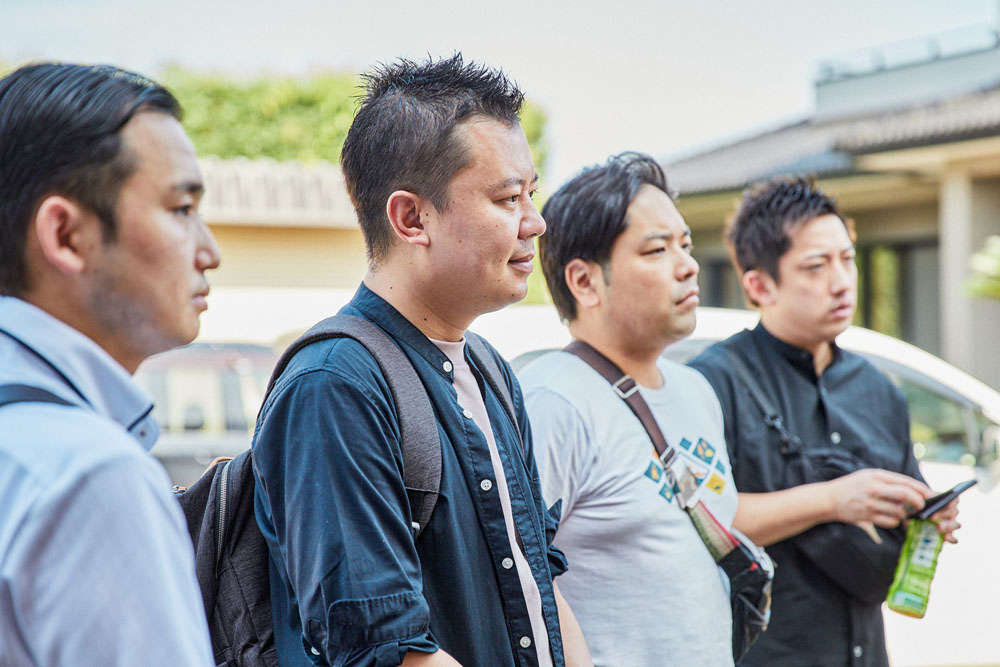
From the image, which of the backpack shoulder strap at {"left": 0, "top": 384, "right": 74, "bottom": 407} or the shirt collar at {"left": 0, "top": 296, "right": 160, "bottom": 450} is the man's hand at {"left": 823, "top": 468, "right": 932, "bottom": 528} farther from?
the backpack shoulder strap at {"left": 0, "top": 384, "right": 74, "bottom": 407}

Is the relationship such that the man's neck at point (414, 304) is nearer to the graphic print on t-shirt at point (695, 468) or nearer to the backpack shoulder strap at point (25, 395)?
the graphic print on t-shirt at point (695, 468)

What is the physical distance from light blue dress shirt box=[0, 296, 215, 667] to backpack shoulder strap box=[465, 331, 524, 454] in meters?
0.98

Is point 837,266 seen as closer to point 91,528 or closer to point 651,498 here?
point 651,498

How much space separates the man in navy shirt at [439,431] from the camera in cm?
147

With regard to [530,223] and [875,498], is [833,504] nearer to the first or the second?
[875,498]

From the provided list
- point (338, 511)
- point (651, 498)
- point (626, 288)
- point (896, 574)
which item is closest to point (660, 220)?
point (626, 288)

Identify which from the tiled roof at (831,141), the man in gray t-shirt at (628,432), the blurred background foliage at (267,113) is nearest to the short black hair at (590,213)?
the man in gray t-shirt at (628,432)

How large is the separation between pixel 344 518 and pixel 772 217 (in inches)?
79.0

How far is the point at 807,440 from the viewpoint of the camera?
2914 millimetres

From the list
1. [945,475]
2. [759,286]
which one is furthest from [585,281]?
[945,475]

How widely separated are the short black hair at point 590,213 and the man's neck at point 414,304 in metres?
0.78

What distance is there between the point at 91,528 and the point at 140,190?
0.38 metres

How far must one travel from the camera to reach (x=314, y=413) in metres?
1.52

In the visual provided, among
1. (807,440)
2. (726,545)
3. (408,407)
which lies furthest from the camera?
(807,440)
